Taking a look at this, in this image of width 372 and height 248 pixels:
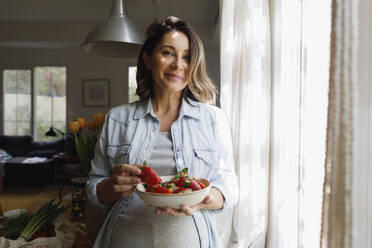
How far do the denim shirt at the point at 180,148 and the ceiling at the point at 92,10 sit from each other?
3686mm

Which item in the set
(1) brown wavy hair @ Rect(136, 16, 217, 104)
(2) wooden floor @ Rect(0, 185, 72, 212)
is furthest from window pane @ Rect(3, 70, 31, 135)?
(1) brown wavy hair @ Rect(136, 16, 217, 104)

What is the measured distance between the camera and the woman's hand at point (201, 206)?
Answer: 84cm

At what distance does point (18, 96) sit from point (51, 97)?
2.36 feet

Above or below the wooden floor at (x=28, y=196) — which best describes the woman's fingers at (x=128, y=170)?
above

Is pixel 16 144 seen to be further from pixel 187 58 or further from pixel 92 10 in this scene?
pixel 187 58

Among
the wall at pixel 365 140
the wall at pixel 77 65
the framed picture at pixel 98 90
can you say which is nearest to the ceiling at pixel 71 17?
the wall at pixel 77 65

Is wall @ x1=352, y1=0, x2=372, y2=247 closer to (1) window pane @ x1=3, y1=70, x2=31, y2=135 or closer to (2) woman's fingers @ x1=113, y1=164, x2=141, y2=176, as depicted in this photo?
(2) woman's fingers @ x1=113, y1=164, x2=141, y2=176

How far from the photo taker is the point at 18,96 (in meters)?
6.83

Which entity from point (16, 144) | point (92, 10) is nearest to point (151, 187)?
point (92, 10)

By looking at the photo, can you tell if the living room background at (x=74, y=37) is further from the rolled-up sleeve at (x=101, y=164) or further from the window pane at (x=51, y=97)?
the rolled-up sleeve at (x=101, y=164)

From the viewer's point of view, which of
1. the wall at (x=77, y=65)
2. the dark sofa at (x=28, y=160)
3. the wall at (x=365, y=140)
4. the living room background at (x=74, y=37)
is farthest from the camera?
the wall at (x=77, y=65)

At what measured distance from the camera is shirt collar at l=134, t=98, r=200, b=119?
116cm

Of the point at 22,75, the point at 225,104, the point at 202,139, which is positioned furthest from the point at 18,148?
the point at 202,139

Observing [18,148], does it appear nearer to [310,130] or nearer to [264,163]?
[264,163]
